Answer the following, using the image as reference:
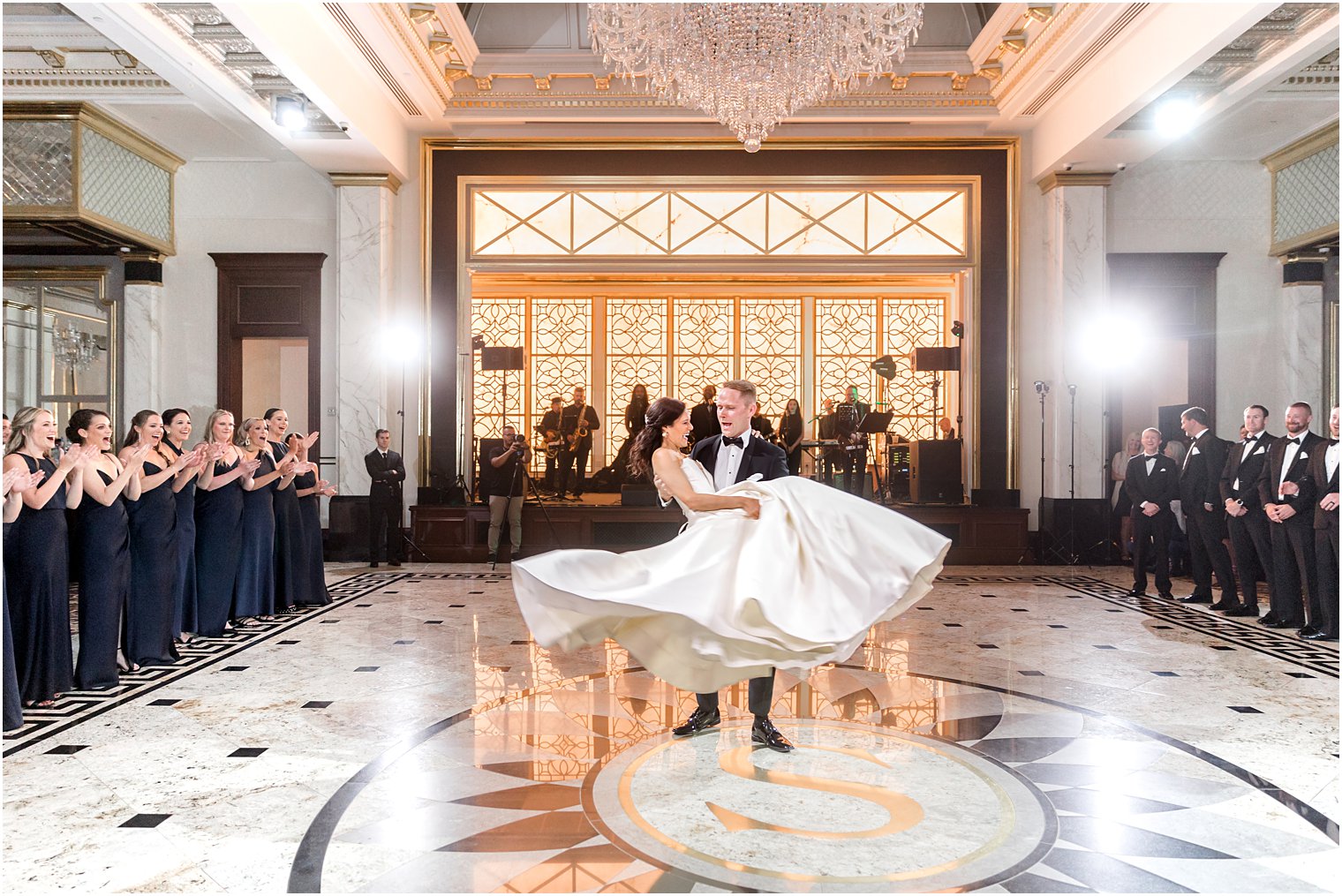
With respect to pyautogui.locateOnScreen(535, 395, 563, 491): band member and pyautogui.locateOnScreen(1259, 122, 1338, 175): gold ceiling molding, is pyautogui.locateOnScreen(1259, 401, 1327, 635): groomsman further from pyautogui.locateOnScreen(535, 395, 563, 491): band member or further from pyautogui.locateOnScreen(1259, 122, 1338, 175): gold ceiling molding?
pyautogui.locateOnScreen(535, 395, 563, 491): band member

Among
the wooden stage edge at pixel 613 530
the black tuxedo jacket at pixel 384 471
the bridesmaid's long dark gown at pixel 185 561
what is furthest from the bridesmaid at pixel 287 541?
the wooden stage edge at pixel 613 530

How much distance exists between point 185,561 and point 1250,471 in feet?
24.4

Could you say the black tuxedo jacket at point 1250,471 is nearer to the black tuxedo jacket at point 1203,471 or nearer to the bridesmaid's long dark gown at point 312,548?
the black tuxedo jacket at point 1203,471

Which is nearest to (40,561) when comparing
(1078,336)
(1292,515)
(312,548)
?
(312,548)

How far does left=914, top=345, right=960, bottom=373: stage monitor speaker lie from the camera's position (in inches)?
400

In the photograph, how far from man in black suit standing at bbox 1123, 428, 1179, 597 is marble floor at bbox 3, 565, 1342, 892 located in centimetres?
206

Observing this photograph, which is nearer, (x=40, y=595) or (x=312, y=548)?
(x=40, y=595)

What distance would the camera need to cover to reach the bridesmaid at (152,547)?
4840 millimetres

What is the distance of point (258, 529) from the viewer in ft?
20.8

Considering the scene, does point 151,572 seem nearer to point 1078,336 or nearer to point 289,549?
point 289,549

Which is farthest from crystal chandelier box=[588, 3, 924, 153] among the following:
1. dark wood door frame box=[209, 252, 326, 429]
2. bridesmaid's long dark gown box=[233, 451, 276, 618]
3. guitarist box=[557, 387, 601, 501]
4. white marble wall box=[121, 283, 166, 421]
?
white marble wall box=[121, 283, 166, 421]

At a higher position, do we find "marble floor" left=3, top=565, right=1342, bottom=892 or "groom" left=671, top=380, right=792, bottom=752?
"groom" left=671, top=380, right=792, bottom=752

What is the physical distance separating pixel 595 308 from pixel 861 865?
11.3 metres

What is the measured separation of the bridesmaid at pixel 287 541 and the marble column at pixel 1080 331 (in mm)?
7625
